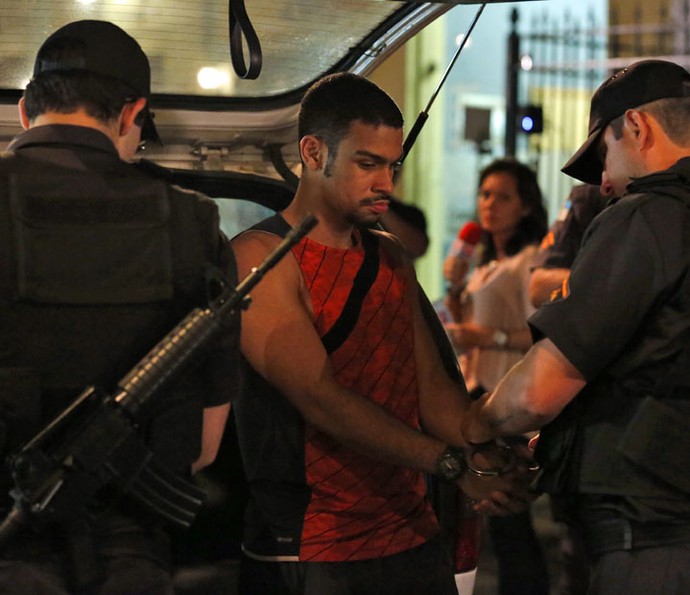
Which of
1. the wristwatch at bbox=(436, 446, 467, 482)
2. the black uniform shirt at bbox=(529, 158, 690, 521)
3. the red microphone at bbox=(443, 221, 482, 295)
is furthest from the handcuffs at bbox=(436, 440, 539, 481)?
the red microphone at bbox=(443, 221, 482, 295)

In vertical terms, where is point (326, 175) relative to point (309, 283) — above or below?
above

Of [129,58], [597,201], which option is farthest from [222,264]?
[597,201]

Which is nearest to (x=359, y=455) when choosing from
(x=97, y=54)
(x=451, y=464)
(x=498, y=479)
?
(x=451, y=464)

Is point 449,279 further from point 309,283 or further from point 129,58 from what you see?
point 129,58

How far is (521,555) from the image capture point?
5.07 m

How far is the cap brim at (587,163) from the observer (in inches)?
118

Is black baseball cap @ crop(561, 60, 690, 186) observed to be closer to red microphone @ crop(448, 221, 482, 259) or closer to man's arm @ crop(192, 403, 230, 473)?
man's arm @ crop(192, 403, 230, 473)

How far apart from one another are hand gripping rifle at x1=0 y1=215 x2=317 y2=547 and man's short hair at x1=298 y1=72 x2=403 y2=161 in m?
0.72

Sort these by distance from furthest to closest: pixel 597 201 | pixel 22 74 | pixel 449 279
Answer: pixel 449 279 → pixel 597 201 → pixel 22 74

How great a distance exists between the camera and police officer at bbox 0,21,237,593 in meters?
2.47

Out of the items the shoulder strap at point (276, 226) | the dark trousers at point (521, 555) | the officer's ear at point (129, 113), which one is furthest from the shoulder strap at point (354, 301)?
the dark trousers at point (521, 555)

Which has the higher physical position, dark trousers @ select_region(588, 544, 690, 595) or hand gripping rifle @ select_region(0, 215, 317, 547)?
hand gripping rifle @ select_region(0, 215, 317, 547)

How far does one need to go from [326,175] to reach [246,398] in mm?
561

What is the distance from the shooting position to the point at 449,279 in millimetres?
6016
